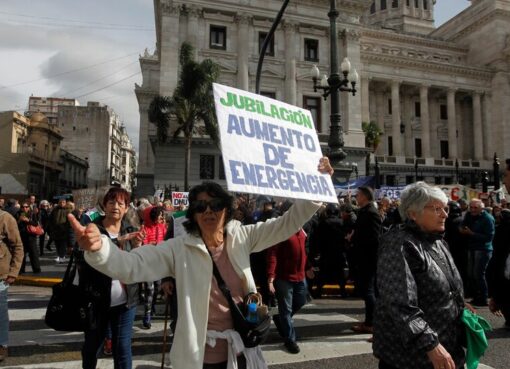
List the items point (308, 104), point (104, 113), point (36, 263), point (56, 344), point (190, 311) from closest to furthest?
point (190, 311)
point (56, 344)
point (36, 263)
point (308, 104)
point (104, 113)

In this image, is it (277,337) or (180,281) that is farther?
Answer: (277,337)

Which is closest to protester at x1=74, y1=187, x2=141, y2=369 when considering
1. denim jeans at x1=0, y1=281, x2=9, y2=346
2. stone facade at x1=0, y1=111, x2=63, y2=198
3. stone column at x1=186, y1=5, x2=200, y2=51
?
denim jeans at x1=0, y1=281, x2=9, y2=346

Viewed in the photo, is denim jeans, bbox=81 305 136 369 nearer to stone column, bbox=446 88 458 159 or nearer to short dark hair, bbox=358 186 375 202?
short dark hair, bbox=358 186 375 202

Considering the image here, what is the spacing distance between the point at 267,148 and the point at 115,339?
2128 millimetres

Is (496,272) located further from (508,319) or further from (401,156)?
(401,156)

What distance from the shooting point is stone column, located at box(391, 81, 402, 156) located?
143 feet

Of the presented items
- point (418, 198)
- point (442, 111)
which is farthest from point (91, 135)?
point (418, 198)

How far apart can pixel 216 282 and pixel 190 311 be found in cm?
23

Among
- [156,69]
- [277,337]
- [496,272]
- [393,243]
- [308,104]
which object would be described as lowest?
[277,337]

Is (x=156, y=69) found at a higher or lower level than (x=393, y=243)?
higher

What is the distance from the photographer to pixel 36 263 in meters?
10.6

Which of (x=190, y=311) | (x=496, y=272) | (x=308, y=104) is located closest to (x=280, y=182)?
(x=190, y=311)

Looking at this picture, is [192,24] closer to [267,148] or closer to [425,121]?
[425,121]

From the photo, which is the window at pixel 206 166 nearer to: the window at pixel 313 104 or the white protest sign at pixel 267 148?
the window at pixel 313 104
